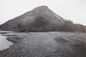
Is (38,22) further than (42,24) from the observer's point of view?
Yes

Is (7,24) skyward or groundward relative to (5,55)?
skyward

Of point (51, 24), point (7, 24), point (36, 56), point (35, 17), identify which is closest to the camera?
point (36, 56)

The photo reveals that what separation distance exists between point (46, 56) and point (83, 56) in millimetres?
4913

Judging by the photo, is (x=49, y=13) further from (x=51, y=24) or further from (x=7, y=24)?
(x=7, y=24)

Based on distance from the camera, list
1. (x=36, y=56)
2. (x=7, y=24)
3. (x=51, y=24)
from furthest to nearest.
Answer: (x=7, y=24), (x=51, y=24), (x=36, y=56)

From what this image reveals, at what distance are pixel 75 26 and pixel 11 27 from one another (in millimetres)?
38751

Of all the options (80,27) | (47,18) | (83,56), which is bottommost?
(83,56)

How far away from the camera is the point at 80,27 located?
255 ft

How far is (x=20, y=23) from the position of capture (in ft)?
258

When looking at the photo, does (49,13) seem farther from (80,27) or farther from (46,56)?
(46,56)

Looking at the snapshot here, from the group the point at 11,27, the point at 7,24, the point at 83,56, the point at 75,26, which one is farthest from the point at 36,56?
the point at 7,24

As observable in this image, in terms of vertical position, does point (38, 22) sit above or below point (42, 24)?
above

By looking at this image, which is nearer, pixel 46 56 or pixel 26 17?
pixel 46 56

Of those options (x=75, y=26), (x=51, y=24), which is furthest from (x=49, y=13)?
(x=75, y=26)
